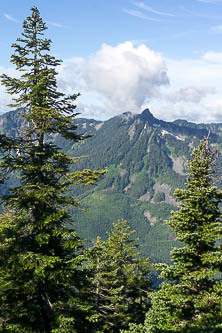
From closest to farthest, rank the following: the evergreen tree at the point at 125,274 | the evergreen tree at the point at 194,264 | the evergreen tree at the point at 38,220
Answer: the evergreen tree at the point at 38,220, the evergreen tree at the point at 194,264, the evergreen tree at the point at 125,274

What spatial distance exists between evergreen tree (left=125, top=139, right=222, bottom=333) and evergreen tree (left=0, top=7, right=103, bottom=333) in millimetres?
5130

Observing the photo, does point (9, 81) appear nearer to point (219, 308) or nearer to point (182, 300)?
point (182, 300)

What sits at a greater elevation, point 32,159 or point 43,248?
point 32,159

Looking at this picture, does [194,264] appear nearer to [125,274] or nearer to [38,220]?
[38,220]

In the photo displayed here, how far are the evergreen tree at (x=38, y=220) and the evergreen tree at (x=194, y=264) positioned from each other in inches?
202

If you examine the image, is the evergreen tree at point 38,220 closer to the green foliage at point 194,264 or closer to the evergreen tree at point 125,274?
the green foliage at point 194,264

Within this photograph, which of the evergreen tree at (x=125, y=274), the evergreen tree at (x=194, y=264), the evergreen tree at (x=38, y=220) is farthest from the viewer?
the evergreen tree at (x=125, y=274)

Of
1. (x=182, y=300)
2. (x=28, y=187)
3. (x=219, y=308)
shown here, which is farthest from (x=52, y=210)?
(x=219, y=308)

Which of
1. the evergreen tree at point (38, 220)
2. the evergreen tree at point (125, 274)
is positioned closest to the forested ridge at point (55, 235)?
the evergreen tree at point (38, 220)

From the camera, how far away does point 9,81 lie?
15.3m

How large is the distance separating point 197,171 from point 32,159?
33.8 feet

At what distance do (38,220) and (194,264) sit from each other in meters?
9.71

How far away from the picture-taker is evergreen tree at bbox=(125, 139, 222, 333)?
15.8m

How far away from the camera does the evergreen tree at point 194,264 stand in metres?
15.8
